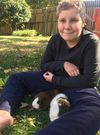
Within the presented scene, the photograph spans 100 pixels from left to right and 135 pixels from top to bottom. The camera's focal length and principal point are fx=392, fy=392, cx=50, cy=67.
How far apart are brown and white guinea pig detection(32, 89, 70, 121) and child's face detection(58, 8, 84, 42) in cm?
62

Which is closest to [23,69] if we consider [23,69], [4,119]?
[23,69]

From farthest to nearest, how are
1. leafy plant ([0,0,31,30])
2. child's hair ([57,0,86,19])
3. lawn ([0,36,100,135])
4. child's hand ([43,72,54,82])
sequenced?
1. leafy plant ([0,0,31,30])
2. child's hand ([43,72,54,82])
3. child's hair ([57,0,86,19])
4. lawn ([0,36,100,135])

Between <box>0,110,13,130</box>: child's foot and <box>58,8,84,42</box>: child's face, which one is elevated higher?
<box>58,8,84,42</box>: child's face

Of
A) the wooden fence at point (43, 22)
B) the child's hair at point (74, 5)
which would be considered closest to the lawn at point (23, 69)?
the child's hair at point (74, 5)

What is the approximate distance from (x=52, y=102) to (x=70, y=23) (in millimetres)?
854

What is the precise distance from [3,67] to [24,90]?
72.0 inches

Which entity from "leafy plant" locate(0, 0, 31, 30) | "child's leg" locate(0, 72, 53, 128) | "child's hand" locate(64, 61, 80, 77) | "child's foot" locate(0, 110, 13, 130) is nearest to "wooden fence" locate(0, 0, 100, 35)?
"leafy plant" locate(0, 0, 31, 30)

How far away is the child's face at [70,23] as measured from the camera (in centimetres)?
407

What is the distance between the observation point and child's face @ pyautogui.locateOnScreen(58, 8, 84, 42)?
4066mm

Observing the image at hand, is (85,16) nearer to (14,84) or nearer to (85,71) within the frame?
(85,71)

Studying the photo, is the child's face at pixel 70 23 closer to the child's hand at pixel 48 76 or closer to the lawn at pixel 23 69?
the child's hand at pixel 48 76

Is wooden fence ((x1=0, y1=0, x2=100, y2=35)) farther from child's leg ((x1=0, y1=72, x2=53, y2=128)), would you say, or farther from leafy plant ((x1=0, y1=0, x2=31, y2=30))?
child's leg ((x1=0, y1=72, x2=53, y2=128))

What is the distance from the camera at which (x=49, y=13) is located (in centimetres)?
2050

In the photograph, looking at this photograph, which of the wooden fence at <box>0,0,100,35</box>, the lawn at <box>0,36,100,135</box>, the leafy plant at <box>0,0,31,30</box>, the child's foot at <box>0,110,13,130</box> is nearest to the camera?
the child's foot at <box>0,110,13,130</box>
